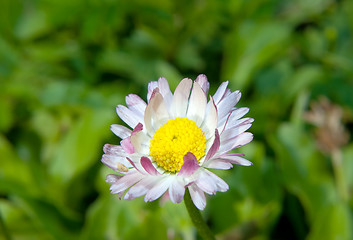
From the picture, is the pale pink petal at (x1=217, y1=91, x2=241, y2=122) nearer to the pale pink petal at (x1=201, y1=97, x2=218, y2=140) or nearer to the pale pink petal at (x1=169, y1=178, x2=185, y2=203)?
the pale pink petal at (x1=201, y1=97, x2=218, y2=140)

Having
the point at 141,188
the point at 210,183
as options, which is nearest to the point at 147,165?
the point at 141,188

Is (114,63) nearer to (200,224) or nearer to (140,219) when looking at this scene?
(140,219)

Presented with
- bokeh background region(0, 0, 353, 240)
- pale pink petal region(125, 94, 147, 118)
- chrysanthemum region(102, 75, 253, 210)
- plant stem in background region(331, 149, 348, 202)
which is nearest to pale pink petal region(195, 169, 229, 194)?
chrysanthemum region(102, 75, 253, 210)

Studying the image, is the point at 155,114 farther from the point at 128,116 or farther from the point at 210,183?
the point at 210,183

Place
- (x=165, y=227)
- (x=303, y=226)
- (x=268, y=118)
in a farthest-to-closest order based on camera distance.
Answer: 1. (x=268, y=118)
2. (x=303, y=226)
3. (x=165, y=227)

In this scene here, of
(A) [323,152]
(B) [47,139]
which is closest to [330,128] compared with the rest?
(A) [323,152]

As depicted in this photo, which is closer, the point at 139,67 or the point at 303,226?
the point at 303,226

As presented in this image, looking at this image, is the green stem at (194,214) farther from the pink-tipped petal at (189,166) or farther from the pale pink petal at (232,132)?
the pale pink petal at (232,132)
